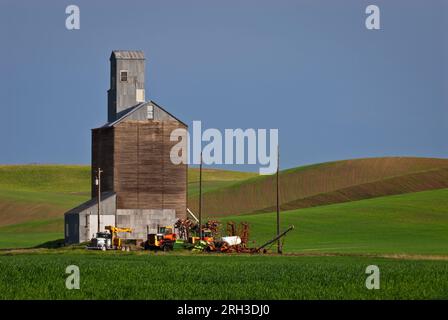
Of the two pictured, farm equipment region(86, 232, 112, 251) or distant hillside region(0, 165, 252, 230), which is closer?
farm equipment region(86, 232, 112, 251)

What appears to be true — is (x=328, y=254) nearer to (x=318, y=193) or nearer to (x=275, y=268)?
(x=275, y=268)

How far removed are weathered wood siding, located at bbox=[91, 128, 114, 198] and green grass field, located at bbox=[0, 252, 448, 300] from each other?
3129cm

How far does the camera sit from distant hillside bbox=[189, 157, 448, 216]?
111188 millimetres

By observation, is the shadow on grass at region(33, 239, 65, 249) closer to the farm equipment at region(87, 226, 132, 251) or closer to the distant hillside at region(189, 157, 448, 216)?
the farm equipment at region(87, 226, 132, 251)

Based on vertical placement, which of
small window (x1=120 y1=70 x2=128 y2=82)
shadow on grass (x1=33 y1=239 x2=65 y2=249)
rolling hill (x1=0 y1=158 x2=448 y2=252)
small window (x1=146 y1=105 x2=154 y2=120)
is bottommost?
shadow on grass (x1=33 y1=239 x2=65 y2=249)

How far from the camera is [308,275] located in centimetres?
3978

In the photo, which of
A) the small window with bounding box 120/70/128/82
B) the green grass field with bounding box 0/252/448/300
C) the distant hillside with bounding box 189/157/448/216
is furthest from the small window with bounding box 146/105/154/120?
the distant hillside with bounding box 189/157/448/216

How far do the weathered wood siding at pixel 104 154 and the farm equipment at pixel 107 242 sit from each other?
6235 mm

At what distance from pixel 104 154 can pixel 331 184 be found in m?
43.5

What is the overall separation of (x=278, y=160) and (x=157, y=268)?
2535 centimetres

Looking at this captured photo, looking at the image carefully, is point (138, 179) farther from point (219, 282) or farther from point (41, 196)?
point (41, 196)

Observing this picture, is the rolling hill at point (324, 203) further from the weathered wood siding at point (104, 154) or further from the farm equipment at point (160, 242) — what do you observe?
the farm equipment at point (160, 242)
